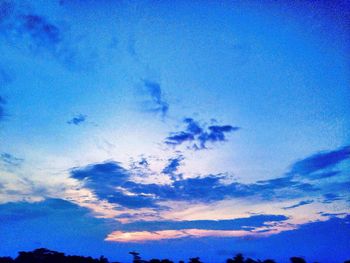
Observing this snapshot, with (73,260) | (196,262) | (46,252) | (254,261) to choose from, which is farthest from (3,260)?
(254,261)

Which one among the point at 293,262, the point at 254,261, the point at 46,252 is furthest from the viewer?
the point at 46,252

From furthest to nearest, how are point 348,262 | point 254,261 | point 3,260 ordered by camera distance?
point 3,260, point 254,261, point 348,262

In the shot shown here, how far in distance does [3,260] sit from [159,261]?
87.2 ft

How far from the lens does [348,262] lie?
2923cm

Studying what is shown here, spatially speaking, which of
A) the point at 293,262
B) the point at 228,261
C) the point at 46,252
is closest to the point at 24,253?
the point at 46,252

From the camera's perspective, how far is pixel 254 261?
35.0 metres

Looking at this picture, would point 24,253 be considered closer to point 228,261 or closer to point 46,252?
point 46,252

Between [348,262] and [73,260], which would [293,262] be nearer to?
[348,262]

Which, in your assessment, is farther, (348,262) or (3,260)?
(3,260)

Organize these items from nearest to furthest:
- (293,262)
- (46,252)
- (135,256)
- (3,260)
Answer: (293,262) < (135,256) < (46,252) < (3,260)

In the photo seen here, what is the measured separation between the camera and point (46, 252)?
41875 millimetres

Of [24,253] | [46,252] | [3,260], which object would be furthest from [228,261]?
[3,260]

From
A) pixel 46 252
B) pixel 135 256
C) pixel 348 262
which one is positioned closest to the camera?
pixel 348 262

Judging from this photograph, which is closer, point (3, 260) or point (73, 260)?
point (73, 260)
